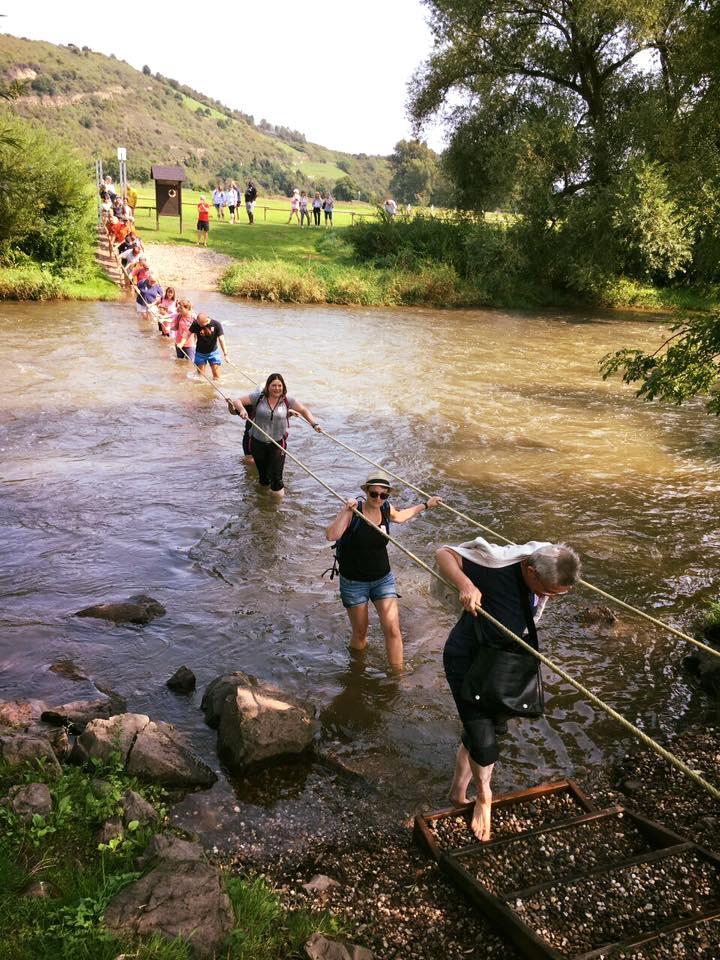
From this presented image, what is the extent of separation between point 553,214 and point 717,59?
24.0 metres

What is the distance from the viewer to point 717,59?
9.42m

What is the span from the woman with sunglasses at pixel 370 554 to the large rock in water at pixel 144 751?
2027 millimetres

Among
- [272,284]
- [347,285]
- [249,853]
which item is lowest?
[249,853]

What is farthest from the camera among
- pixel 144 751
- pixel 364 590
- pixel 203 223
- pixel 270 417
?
pixel 203 223

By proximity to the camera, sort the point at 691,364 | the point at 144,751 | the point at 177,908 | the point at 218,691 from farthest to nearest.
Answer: the point at 691,364
the point at 218,691
the point at 144,751
the point at 177,908

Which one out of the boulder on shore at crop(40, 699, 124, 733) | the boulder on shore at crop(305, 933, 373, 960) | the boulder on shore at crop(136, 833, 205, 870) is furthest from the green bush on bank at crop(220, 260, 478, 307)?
the boulder on shore at crop(305, 933, 373, 960)

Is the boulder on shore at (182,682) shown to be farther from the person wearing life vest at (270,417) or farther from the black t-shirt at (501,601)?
the person wearing life vest at (270,417)

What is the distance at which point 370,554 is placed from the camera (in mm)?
7004

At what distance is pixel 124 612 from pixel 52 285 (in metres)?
23.6

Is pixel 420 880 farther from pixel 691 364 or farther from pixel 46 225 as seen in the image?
pixel 46 225

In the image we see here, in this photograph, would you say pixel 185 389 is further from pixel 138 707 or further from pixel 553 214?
pixel 553 214

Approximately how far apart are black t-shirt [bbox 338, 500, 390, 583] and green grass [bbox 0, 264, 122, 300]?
2518cm

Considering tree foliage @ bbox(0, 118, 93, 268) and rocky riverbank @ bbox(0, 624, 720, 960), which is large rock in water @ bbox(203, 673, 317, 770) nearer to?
rocky riverbank @ bbox(0, 624, 720, 960)

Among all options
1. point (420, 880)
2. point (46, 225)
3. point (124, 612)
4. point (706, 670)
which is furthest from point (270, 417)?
point (46, 225)
